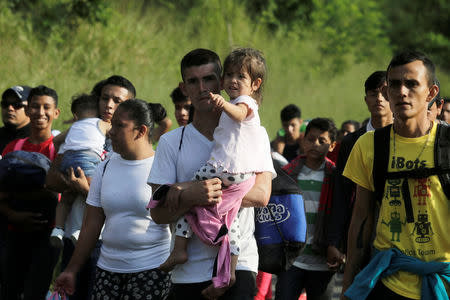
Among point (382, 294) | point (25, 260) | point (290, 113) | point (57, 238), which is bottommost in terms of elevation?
point (25, 260)

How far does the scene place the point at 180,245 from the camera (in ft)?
12.1

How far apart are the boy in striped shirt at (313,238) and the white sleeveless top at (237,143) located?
2.27 metres

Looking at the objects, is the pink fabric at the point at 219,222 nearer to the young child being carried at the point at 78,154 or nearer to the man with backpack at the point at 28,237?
the young child being carried at the point at 78,154

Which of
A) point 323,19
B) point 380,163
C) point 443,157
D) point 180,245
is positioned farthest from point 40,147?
point 323,19

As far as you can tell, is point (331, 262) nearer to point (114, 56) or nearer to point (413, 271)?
point (413, 271)

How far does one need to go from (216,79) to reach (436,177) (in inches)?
52.9

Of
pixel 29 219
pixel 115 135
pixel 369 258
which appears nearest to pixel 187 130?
pixel 115 135

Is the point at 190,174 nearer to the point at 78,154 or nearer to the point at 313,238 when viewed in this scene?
the point at 78,154

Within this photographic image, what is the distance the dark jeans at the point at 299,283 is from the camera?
19.1ft

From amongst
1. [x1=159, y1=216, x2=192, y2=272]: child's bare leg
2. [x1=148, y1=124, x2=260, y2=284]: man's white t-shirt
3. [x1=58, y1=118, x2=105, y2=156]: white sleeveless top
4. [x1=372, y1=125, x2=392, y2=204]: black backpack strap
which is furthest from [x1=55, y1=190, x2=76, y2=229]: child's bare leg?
[x1=372, y1=125, x2=392, y2=204]: black backpack strap

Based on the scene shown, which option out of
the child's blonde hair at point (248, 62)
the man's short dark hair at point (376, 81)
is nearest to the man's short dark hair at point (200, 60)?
the child's blonde hair at point (248, 62)

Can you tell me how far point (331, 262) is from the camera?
558cm

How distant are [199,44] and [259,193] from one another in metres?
17.7

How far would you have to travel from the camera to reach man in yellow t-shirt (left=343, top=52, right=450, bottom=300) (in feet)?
11.5
